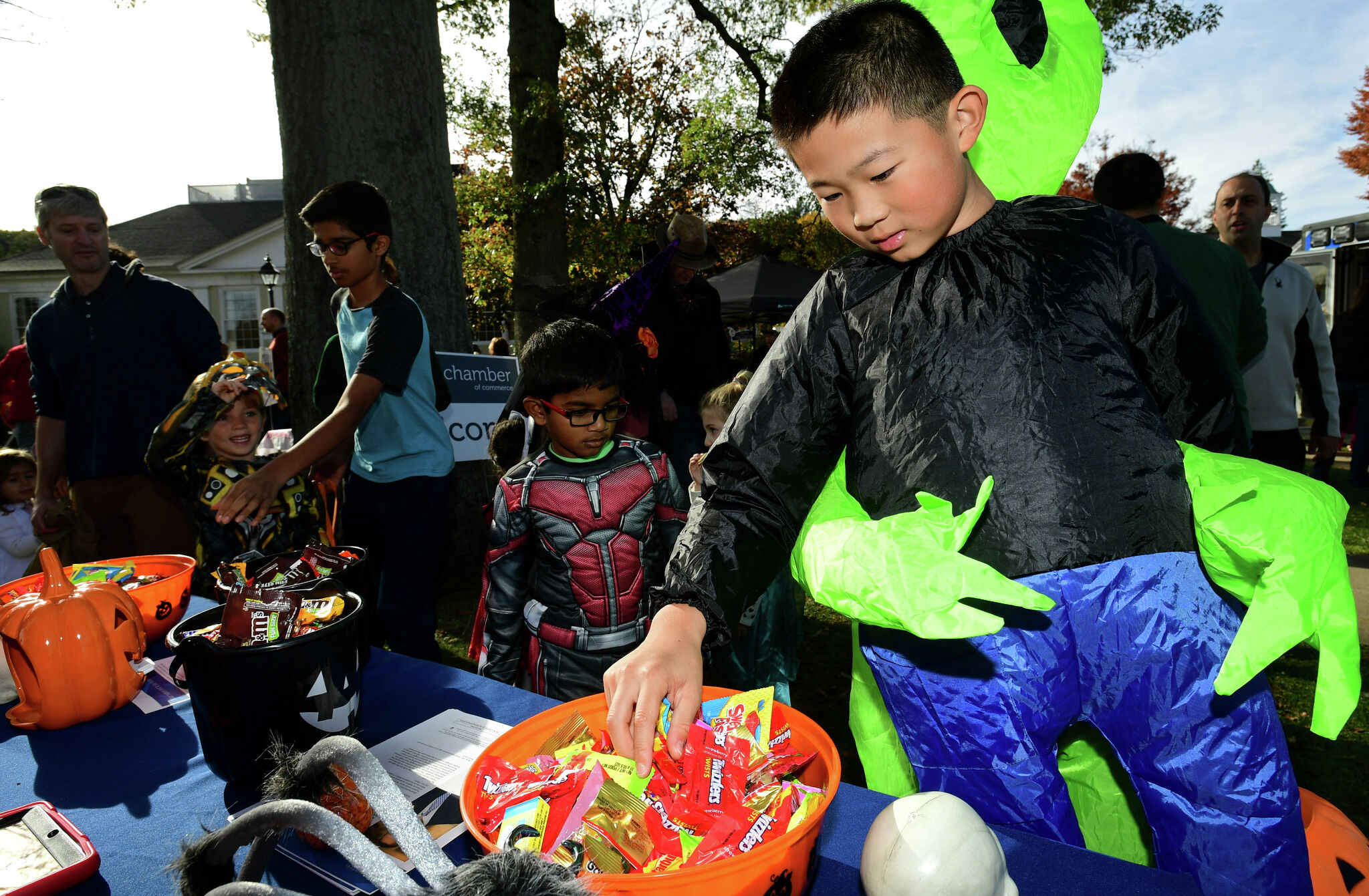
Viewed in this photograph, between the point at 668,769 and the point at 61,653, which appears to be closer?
the point at 668,769

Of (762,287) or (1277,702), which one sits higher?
(762,287)

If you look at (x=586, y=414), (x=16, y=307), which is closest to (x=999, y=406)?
(x=586, y=414)

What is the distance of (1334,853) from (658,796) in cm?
93

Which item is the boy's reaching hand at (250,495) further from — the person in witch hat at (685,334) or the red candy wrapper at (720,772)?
the person in witch hat at (685,334)

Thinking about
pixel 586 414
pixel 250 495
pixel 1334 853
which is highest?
pixel 586 414

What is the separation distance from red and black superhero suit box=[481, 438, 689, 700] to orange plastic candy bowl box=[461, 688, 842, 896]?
1108 millimetres

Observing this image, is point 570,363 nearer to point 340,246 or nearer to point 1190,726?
point 340,246

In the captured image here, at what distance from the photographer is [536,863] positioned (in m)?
0.57

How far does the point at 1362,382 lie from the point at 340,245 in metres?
9.20

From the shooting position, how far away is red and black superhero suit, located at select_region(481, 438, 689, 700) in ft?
6.95

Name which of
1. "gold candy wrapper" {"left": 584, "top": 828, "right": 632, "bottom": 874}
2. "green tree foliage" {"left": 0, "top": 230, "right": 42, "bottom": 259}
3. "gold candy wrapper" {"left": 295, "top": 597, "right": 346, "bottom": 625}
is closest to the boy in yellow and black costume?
"gold candy wrapper" {"left": 295, "top": 597, "right": 346, "bottom": 625}

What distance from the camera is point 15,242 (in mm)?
35406

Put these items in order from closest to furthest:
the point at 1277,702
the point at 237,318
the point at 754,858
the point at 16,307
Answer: the point at 754,858, the point at 1277,702, the point at 237,318, the point at 16,307

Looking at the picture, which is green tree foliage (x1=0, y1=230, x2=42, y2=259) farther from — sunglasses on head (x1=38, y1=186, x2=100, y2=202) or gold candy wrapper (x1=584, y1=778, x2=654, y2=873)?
gold candy wrapper (x1=584, y1=778, x2=654, y2=873)
